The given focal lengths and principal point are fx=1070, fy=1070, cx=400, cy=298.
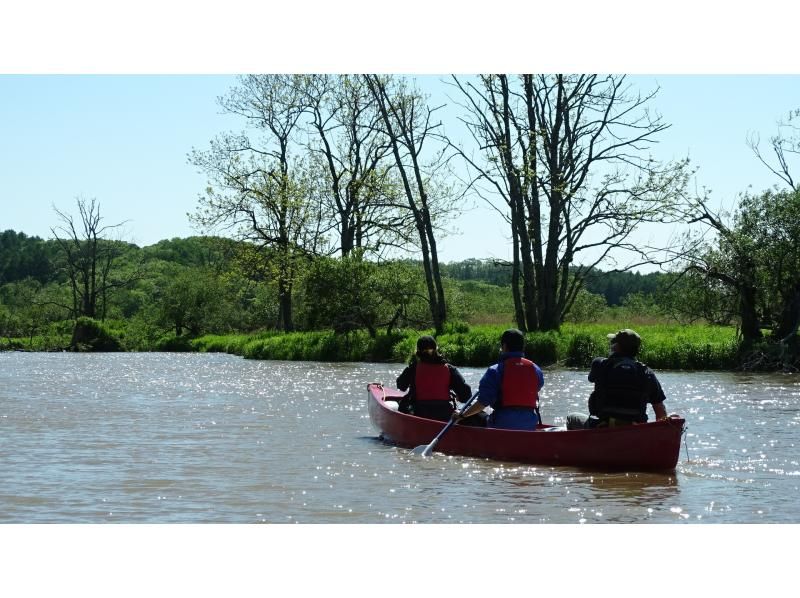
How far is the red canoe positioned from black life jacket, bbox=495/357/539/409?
1.19ft

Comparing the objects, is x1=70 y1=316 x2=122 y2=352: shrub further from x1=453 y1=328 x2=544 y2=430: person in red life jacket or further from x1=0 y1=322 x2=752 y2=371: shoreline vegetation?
x1=453 y1=328 x2=544 y2=430: person in red life jacket

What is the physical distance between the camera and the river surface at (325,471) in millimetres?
7844

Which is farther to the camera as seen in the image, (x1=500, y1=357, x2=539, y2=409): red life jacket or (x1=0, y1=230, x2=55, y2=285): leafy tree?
(x1=0, y1=230, x2=55, y2=285): leafy tree

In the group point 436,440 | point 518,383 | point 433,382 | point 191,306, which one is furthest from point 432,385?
point 191,306

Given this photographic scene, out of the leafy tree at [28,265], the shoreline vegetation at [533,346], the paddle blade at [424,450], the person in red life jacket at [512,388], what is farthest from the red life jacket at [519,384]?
the leafy tree at [28,265]

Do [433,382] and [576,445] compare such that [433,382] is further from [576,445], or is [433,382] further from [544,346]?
[544,346]

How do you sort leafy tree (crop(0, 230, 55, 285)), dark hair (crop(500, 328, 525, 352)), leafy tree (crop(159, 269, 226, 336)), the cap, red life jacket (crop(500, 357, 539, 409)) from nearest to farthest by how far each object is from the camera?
1. the cap
2. dark hair (crop(500, 328, 525, 352))
3. red life jacket (crop(500, 357, 539, 409))
4. leafy tree (crop(159, 269, 226, 336))
5. leafy tree (crop(0, 230, 55, 285))

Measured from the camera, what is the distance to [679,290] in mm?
35250

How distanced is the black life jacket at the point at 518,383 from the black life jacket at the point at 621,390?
2.52 feet

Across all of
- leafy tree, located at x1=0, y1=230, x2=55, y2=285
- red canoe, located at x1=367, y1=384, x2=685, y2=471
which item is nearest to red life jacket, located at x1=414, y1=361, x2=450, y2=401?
red canoe, located at x1=367, y1=384, x2=685, y2=471

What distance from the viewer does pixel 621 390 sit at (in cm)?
984

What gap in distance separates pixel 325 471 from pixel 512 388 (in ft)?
6.74

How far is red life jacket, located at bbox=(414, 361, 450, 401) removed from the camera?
39.4ft

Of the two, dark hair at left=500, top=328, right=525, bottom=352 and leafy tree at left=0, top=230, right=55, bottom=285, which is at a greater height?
leafy tree at left=0, top=230, right=55, bottom=285
